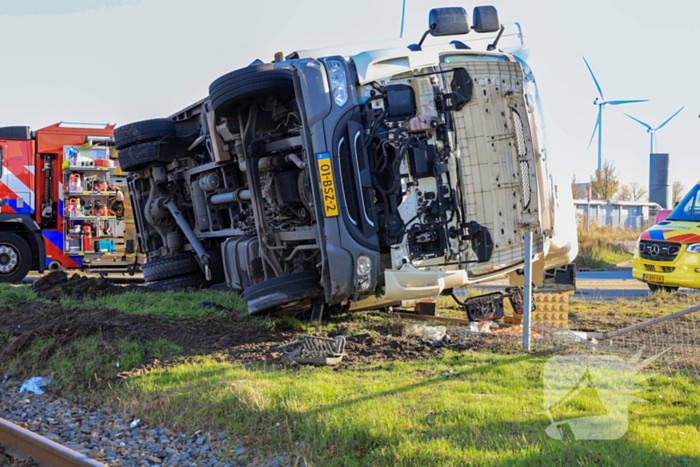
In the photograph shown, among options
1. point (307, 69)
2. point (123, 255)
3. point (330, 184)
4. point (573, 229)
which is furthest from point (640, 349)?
point (123, 255)

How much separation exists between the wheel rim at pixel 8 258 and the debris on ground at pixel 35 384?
26.4ft

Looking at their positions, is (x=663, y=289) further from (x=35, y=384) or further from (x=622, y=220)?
(x=622, y=220)

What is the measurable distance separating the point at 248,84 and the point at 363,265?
2090 mm

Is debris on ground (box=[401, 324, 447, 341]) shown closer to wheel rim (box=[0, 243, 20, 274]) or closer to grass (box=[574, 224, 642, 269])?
wheel rim (box=[0, 243, 20, 274])

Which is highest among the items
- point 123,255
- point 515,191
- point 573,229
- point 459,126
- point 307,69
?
point 307,69

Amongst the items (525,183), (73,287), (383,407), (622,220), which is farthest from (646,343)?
(622,220)

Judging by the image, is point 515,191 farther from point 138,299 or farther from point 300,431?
point 138,299

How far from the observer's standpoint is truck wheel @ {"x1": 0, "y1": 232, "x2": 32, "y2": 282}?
12.3m

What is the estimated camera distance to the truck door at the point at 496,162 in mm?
5742

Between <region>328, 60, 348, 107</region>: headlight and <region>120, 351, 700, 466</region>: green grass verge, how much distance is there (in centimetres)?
243

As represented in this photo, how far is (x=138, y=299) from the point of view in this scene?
8.32 metres

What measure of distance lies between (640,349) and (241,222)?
4.88 metres

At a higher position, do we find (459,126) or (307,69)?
(307,69)

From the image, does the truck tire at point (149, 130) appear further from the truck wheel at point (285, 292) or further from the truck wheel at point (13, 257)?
the truck wheel at point (13, 257)
